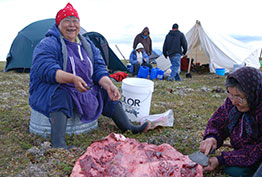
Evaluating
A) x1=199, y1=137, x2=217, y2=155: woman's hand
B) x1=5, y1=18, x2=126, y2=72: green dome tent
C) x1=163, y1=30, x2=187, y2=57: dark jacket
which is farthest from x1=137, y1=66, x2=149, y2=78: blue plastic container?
x1=199, y1=137, x2=217, y2=155: woman's hand

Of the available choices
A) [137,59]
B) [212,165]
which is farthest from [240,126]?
[137,59]

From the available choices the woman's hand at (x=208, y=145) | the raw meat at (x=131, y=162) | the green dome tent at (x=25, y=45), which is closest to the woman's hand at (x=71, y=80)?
the raw meat at (x=131, y=162)

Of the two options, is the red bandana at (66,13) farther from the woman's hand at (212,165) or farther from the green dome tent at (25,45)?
the green dome tent at (25,45)

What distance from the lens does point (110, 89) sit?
9.43ft

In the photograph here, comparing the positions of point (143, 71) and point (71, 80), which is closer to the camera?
point (71, 80)

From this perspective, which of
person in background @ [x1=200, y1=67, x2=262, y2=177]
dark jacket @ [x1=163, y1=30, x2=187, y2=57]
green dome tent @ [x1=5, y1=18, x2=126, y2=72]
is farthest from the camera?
green dome tent @ [x1=5, y1=18, x2=126, y2=72]

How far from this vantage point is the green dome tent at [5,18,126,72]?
8609mm

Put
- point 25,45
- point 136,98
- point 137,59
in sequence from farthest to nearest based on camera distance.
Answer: point 137,59
point 25,45
point 136,98

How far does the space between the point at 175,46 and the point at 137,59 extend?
1491 mm

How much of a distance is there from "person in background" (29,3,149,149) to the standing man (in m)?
5.64

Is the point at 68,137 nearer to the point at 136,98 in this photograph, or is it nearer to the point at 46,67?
the point at 46,67

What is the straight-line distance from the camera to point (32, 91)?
285 cm

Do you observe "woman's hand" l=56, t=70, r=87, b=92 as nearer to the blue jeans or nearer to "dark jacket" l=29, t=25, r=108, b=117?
"dark jacket" l=29, t=25, r=108, b=117

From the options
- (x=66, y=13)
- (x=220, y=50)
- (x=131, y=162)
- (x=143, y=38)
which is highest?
(x=66, y=13)
